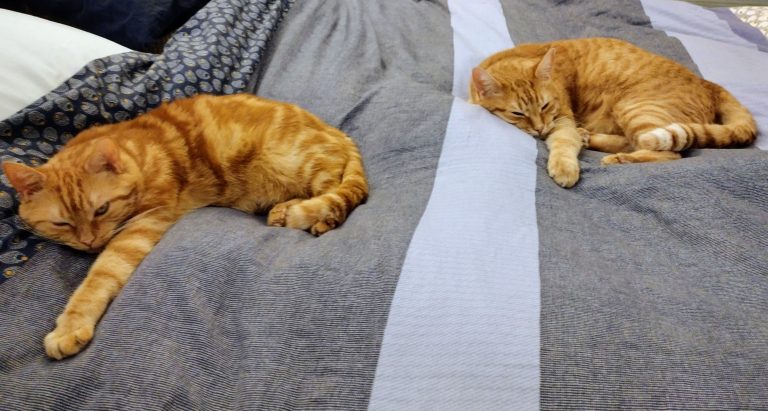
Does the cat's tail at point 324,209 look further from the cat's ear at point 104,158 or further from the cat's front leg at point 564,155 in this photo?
the cat's front leg at point 564,155

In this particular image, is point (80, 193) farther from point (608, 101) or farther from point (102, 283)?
point (608, 101)

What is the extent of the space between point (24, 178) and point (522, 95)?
4.71 feet

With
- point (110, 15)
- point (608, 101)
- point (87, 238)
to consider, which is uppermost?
point (110, 15)

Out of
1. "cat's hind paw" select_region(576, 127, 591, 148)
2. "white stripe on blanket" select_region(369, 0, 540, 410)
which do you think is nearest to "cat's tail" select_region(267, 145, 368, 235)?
"white stripe on blanket" select_region(369, 0, 540, 410)

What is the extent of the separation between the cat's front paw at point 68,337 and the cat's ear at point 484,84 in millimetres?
1315

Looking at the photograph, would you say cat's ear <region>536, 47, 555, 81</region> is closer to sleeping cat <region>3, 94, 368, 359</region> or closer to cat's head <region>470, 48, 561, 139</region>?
cat's head <region>470, 48, 561, 139</region>

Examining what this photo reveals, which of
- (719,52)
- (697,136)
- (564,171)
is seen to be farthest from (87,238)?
(719,52)

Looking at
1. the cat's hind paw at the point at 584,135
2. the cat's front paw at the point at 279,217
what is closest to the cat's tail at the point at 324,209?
the cat's front paw at the point at 279,217

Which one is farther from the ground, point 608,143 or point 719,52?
point 719,52

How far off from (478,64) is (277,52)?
2.57 ft

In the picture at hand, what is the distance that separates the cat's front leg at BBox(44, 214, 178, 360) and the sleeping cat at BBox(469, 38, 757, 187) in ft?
3.33

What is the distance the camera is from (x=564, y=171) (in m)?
1.20

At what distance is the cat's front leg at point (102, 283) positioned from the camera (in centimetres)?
79

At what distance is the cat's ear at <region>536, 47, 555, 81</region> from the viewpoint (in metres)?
1.63
